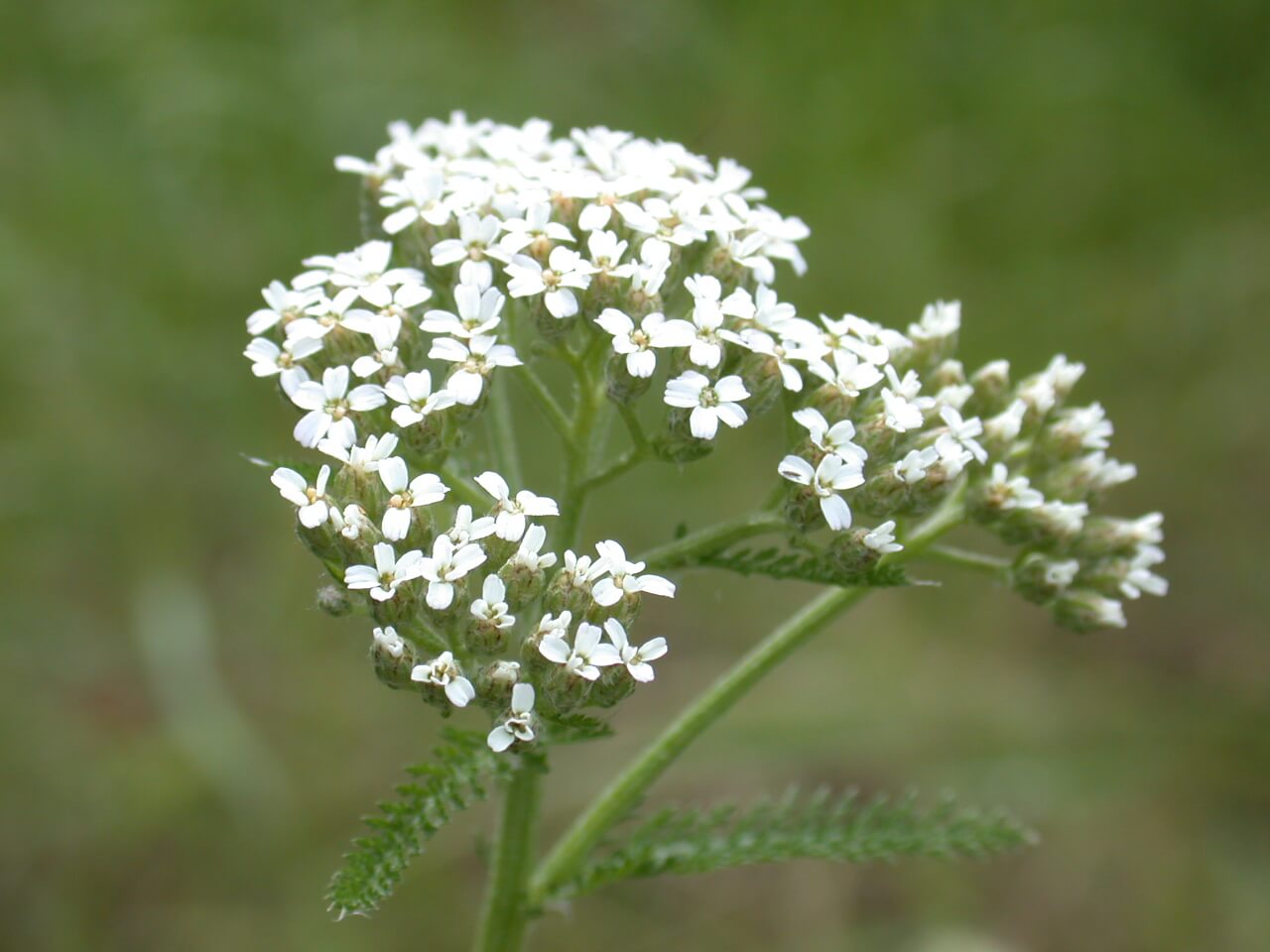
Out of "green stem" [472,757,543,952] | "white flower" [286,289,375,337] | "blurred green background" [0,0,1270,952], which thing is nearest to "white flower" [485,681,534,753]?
"green stem" [472,757,543,952]

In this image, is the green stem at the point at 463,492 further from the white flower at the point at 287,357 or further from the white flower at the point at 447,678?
the white flower at the point at 447,678

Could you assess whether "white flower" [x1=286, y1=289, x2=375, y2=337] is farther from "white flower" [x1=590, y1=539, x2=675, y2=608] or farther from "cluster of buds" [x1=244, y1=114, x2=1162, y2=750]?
"white flower" [x1=590, y1=539, x2=675, y2=608]

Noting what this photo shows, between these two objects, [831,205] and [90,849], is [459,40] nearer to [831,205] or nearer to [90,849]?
[831,205]

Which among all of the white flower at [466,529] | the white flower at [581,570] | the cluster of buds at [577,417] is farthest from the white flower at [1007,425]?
the white flower at [466,529]

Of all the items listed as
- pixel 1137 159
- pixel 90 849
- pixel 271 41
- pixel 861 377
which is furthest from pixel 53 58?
pixel 1137 159

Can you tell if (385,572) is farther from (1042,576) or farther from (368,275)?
(1042,576)
